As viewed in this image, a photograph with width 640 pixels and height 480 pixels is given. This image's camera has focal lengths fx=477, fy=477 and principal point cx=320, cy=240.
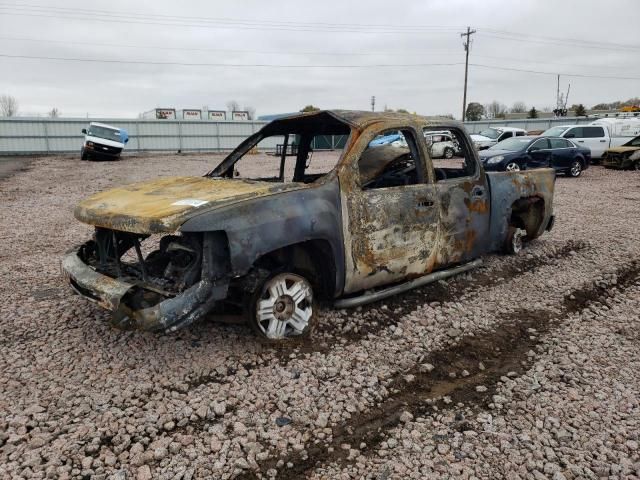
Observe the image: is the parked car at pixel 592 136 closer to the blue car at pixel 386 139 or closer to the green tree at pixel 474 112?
the blue car at pixel 386 139

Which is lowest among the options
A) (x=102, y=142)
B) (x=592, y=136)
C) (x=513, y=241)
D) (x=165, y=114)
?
(x=513, y=241)

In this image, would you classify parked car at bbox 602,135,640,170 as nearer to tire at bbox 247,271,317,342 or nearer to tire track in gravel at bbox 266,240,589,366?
tire track in gravel at bbox 266,240,589,366

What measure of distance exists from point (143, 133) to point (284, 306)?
3057cm

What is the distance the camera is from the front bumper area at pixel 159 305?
3.08 meters

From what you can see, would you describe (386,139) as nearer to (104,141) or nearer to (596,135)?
(596,135)

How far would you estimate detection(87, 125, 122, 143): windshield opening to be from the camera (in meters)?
23.6

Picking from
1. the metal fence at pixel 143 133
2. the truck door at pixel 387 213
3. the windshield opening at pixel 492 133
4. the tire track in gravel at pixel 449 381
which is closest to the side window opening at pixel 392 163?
the truck door at pixel 387 213

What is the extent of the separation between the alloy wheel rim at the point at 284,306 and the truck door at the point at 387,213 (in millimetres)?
422

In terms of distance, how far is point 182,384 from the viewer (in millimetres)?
3172

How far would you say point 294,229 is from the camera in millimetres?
3471

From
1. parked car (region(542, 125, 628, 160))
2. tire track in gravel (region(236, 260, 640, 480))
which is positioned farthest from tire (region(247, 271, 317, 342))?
parked car (region(542, 125, 628, 160))

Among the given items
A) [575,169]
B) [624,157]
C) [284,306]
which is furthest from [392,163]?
[624,157]

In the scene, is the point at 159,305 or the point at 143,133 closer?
the point at 159,305

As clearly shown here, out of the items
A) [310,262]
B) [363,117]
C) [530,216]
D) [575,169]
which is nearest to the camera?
[310,262]
